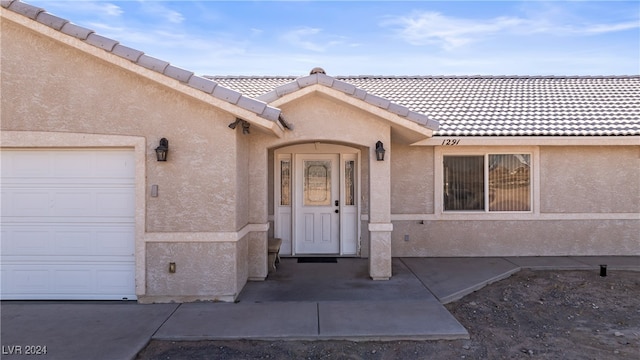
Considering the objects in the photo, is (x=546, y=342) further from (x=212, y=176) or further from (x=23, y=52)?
(x=23, y=52)

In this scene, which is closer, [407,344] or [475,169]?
[407,344]

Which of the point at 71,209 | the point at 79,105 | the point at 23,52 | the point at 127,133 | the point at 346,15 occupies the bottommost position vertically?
the point at 71,209

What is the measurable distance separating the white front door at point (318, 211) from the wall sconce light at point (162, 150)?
14.0ft

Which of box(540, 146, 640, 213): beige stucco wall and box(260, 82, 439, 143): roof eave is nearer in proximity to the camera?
box(260, 82, 439, 143): roof eave

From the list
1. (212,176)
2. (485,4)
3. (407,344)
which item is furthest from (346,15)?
(407,344)

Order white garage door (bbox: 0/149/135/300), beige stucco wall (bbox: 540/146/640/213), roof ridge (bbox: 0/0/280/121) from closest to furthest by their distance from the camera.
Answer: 1. roof ridge (bbox: 0/0/280/121)
2. white garage door (bbox: 0/149/135/300)
3. beige stucco wall (bbox: 540/146/640/213)

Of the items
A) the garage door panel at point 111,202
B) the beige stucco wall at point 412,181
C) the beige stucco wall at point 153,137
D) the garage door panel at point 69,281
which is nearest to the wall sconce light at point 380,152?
the beige stucco wall at point 412,181

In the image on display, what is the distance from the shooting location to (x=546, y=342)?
219 inches

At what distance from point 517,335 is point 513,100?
8239 mm

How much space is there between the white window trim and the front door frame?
6.34 ft

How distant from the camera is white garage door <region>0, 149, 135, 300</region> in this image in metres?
→ 6.93

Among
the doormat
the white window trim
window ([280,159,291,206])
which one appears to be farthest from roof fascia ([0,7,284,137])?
the white window trim

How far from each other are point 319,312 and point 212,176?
2.73m

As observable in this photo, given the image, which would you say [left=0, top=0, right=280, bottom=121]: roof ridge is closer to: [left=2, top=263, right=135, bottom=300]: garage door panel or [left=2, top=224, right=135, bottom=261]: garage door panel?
[left=2, top=224, right=135, bottom=261]: garage door panel
